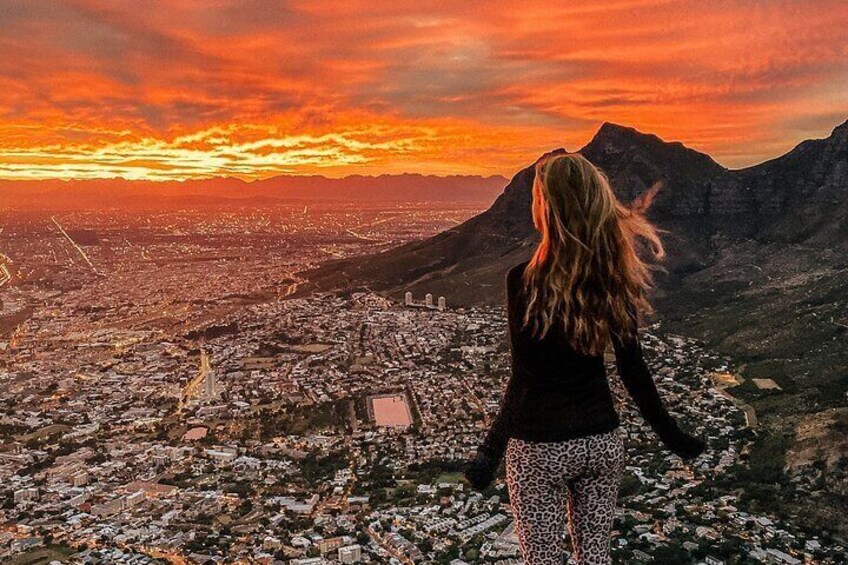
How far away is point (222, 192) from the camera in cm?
18988

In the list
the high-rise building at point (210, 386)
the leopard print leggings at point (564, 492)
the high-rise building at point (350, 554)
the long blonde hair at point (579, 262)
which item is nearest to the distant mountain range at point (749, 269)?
the high-rise building at point (350, 554)

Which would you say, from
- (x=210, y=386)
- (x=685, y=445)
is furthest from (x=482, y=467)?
(x=210, y=386)

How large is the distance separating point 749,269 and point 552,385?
42.7m

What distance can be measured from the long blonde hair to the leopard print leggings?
355mm

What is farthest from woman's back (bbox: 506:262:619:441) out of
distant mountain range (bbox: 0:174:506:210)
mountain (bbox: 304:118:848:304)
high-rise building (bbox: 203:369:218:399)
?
distant mountain range (bbox: 0:174:506:210)

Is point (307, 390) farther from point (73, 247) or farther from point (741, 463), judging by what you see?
point (73, 247)

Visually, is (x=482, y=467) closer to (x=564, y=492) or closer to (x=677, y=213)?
(x=564, y=492)

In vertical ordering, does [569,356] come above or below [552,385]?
above

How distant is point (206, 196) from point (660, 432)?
190006mm

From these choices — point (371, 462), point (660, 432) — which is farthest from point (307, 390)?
point (660, 432)

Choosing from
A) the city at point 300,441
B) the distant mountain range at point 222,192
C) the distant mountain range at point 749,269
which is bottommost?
the city at point 300,441

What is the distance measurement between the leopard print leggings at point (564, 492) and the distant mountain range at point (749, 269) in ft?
48.0

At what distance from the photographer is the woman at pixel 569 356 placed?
2365 mm

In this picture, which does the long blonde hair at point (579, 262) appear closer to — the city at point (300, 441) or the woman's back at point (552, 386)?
the woman's back at point (552, 386)
